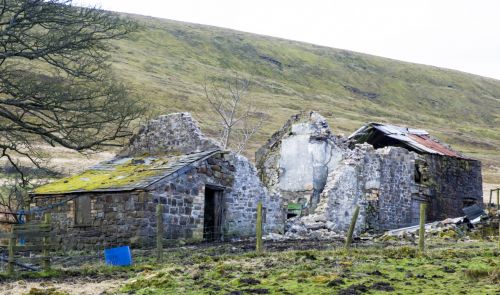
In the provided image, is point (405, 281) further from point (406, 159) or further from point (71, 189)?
point (406, 159)

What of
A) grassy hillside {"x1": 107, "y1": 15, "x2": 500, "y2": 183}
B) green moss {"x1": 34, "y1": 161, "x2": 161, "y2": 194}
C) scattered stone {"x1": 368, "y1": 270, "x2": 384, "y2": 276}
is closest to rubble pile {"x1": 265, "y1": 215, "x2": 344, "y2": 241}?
green moss {"x1": 34, "y1": 161, "x2": 161, "y2": 194}

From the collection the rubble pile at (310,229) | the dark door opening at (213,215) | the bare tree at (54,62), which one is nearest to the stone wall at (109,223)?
the bare tree at (54,62)

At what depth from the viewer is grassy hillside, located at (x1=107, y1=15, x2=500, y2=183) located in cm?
10556

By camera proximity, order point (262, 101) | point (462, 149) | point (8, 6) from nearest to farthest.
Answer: point (8, 6) → point (462, 149) → point (262, 101)

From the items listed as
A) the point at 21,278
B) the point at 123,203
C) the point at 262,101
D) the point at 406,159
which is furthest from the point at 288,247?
the point at 262,101

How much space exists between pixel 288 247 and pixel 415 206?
13854mm

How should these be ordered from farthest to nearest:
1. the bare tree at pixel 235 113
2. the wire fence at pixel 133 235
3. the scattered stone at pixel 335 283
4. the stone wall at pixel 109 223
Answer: the bare tree at pixel 235 113 < the stone wall at pixel 109 223 < the wire fence at pixel 133 235 < the scattered stone at pixel 335 283

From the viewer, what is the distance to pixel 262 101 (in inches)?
4587

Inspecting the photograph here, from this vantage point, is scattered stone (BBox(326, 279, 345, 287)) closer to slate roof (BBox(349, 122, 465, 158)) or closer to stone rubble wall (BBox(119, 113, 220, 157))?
stone rubble wall (BBox(119, 113, 220, 157))

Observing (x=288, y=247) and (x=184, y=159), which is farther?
(x=184, y=159)

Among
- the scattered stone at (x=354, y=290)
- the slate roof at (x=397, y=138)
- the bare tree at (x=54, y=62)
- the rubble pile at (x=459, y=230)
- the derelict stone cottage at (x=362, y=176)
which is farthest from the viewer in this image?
the slate roof at (x=397, y=138)

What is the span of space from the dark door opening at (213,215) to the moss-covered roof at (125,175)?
158 centimetres

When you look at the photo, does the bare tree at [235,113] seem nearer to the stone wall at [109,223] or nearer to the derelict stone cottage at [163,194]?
the derelict stone cottage at [163,194]

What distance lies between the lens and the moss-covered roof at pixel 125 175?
2389 cm
